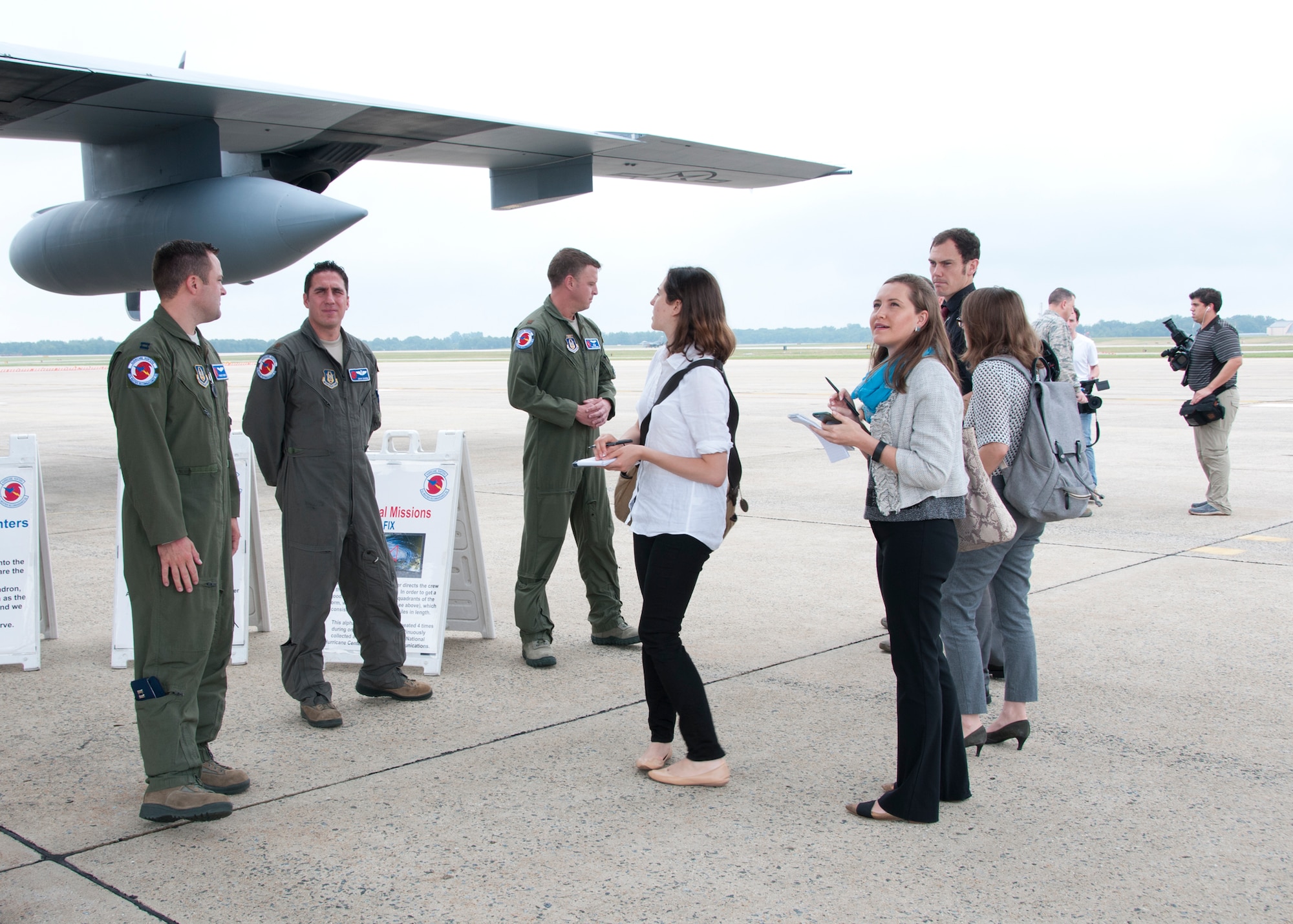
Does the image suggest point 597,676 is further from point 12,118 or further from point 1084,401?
point 12,118

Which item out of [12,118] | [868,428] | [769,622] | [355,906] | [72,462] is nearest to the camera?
[355,906]

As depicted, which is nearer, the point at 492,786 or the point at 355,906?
the point at 355,906

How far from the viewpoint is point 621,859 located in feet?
10.1

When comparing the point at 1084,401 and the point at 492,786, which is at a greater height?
the point at 1084,401

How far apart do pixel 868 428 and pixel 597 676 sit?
7.02 feet

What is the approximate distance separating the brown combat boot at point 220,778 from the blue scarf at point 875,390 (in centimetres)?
247

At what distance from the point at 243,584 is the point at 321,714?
133 cm

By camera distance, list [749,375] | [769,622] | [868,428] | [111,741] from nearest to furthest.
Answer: [868,428] < [111,741] < [769,622] < [749,375]

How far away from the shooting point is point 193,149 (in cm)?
1164

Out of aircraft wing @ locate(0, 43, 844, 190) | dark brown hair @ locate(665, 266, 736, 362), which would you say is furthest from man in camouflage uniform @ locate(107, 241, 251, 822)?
aircraft wing @ locate(0, 43, 844, 190)

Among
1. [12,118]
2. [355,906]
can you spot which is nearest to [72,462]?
[12,118]

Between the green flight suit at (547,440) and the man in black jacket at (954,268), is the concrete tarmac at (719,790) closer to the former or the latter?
the green flight suit at (547,440)

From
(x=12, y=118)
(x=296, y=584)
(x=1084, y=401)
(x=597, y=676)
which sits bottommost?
(x=597, y=676)

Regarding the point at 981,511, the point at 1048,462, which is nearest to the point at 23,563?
the point at 981,511
